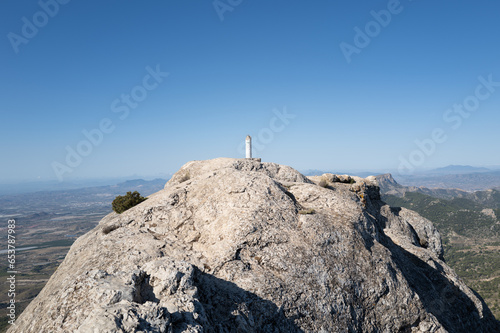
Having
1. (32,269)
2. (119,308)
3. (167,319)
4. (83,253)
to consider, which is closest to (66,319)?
(119,308)

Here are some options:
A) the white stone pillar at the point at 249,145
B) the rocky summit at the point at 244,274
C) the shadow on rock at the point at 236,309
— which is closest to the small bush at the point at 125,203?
the rocky summit at the point at 244,274

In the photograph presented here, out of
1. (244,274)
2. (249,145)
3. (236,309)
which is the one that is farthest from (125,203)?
(249,145)

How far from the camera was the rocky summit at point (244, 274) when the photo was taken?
10.1 meters

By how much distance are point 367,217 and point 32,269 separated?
16127cm

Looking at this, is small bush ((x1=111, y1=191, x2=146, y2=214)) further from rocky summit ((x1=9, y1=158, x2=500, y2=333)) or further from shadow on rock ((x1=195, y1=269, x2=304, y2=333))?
shadow on rock ((x1=195, y1=269, x2=304, y2=333))

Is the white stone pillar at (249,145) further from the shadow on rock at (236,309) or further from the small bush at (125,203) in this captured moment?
the shadow on rock at (236,309)

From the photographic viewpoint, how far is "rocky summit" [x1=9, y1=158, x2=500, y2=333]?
10.1 m

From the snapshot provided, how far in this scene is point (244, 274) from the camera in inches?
567

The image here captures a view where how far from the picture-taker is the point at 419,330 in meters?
17.1

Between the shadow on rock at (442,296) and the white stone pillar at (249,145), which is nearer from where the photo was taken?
the shadow on rock at (442,296)

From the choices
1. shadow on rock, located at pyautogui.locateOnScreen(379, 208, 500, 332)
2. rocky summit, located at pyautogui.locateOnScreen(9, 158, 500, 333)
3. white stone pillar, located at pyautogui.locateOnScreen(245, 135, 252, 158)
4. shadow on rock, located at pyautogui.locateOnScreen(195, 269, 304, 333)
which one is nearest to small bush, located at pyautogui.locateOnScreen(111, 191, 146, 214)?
rocky summit, located at pyautogui.locateOnScreen(9, 158, 500, 333)

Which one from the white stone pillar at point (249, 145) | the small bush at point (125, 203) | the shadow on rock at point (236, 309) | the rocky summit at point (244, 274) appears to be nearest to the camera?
the rocky summit at point (244, 274)

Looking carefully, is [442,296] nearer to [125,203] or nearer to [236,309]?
[236,309]

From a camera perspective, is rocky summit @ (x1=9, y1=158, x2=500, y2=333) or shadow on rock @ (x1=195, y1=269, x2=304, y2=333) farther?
shadow on rock @ (x1=195, y1=269, x2=304, y2=333)
